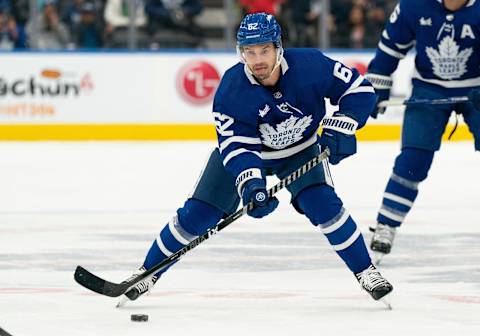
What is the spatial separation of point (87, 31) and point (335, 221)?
7.49 meters

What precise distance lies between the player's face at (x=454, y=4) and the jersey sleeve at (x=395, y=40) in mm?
140

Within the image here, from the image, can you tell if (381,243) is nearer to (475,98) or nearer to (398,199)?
(398,199)

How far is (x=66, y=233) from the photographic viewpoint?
613 cm

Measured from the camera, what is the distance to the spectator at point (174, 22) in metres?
11.5

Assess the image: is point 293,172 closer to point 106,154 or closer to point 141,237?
point 141,237

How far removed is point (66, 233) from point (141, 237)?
1.12ft

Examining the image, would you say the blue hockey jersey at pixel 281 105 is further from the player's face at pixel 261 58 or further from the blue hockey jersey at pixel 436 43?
the blue hockey jersey at pixel 436 43

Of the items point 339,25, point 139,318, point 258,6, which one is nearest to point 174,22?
point 258,6

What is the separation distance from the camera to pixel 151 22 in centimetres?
1155

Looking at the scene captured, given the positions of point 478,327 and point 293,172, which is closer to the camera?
point 478,327

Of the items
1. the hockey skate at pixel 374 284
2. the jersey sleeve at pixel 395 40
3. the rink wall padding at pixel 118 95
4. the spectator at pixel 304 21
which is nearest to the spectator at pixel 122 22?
the rink wall padding at pixel 118 95

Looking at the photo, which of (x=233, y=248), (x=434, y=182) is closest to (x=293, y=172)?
(x=233, y=248)

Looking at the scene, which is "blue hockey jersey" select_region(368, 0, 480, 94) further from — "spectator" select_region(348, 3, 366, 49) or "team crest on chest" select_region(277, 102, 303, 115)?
"spectator" select_region(348, 3, 366, 49)

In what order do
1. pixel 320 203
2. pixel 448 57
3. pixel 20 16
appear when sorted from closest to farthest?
pixel 320 203, pixel 448 57, pixel 20 16
